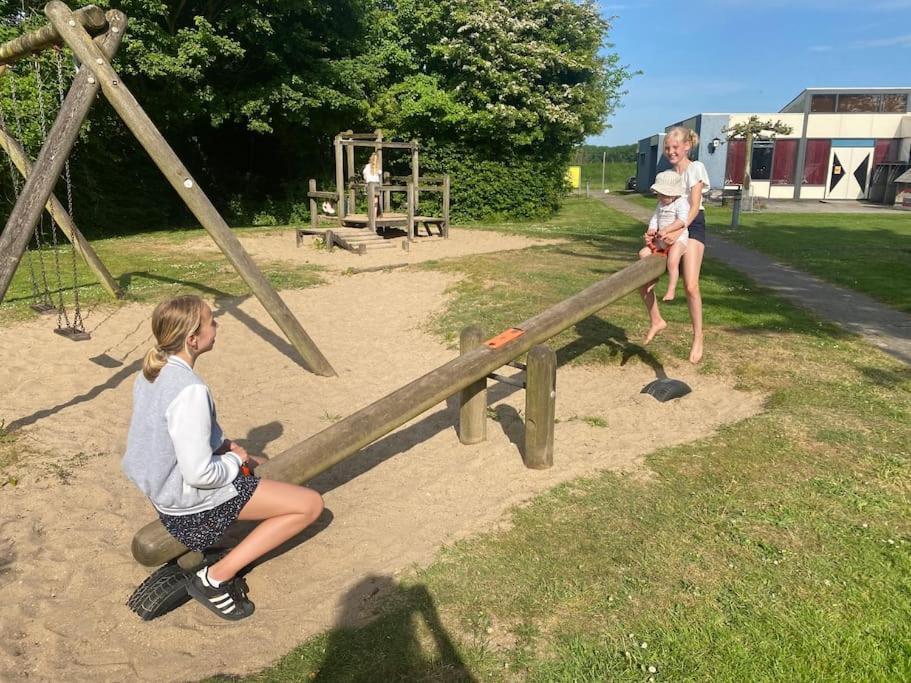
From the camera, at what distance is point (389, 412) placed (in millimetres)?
3227

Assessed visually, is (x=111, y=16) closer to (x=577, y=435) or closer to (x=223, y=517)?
(x=223, y=517)

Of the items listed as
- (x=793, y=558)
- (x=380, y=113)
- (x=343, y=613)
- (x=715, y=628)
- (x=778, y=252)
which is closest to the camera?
(x=715, y=628)

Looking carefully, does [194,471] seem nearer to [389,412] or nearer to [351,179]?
[389,412]

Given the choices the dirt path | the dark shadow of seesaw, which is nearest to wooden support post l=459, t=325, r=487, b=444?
the dark shadow of seesaw

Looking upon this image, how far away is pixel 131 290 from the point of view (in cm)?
903

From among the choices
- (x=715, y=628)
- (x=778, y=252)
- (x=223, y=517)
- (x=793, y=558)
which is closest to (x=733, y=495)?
(x=793, y=558)

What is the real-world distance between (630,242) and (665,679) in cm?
1296

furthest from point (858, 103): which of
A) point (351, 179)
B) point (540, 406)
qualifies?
point (540, 406)

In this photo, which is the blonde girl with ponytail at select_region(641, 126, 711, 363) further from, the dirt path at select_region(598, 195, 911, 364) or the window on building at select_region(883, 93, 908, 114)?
the window on building at select_region(883, 93, 908, 114)

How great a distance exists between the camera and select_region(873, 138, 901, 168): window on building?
32281 mm

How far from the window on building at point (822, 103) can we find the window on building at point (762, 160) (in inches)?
119

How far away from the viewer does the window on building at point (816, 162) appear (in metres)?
33.1

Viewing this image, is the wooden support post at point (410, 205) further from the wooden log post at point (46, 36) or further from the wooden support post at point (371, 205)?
the wooden log post at point (46, 36)

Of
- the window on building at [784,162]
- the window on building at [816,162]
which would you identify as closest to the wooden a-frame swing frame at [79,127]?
the window on building at [784,162]
